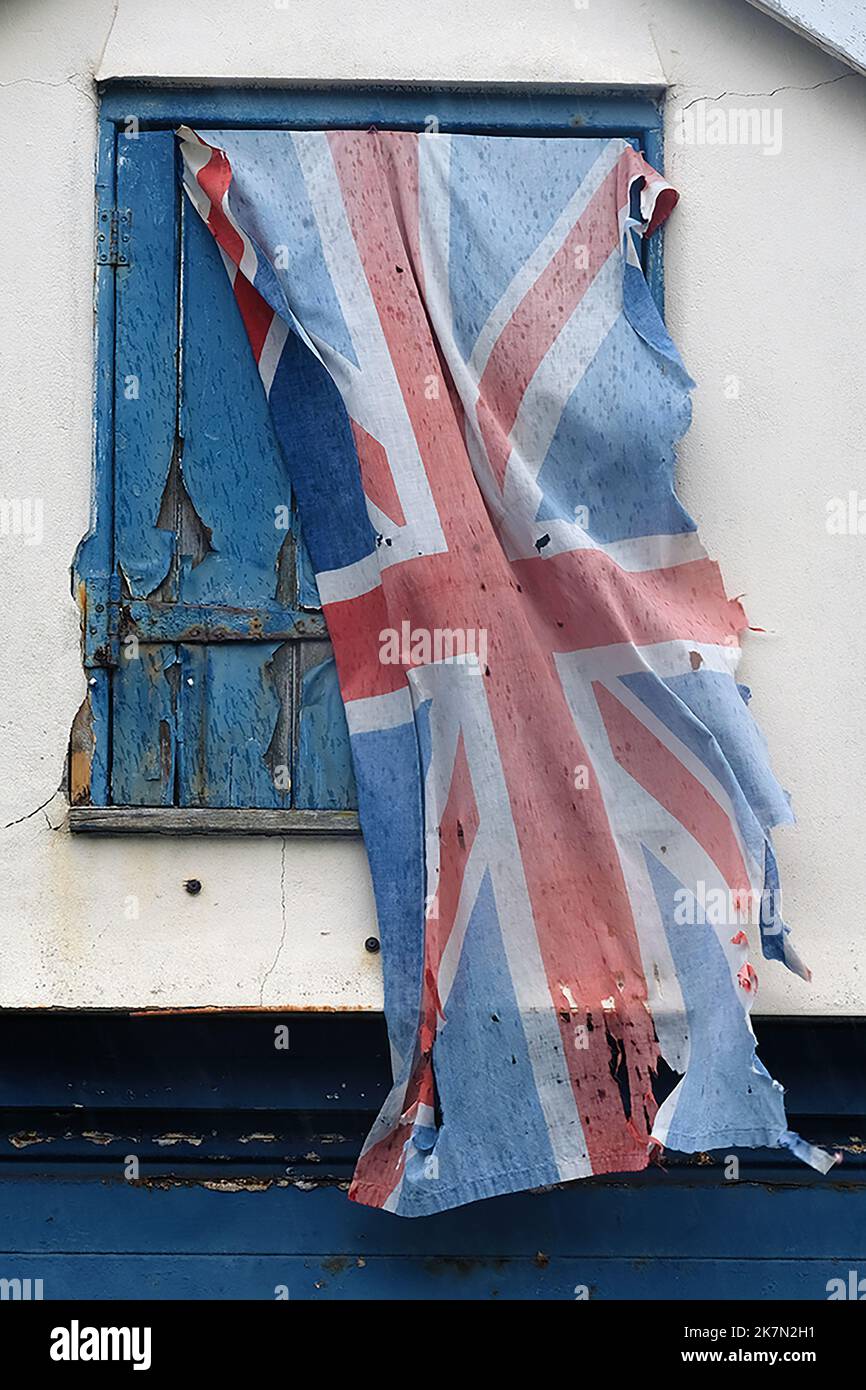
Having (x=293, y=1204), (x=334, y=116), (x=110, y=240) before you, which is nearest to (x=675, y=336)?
(x=334, y=116)

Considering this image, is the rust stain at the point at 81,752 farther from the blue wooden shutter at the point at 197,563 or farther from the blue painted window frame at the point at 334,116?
the blue painted window frame at the point at 334,116

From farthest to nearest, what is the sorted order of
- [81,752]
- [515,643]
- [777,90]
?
[777,90] → [81,752] → [515,643]

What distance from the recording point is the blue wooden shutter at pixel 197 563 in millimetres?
3357

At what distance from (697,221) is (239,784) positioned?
1.86 metres

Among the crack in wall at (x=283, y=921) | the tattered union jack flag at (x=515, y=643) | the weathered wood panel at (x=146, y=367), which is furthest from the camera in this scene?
the weathered wood panel at (x=146, y=367)

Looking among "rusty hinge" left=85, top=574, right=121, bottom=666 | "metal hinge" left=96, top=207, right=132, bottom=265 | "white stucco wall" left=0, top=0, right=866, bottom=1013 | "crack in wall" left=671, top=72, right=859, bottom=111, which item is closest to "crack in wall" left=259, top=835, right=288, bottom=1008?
"white stucco wall" left=0, top=0, right=866, bottom=1013

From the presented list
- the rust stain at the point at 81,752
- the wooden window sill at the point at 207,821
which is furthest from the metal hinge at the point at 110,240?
Answer: the wooden window sill at the point at 207,821

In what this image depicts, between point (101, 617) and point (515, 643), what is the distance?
1.04m

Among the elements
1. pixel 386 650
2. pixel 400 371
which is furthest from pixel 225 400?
pixel 386 650

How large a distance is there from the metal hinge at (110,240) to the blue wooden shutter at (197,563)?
1 centimetres

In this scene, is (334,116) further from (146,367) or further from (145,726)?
(145,726)

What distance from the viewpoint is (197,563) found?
3.39 meters

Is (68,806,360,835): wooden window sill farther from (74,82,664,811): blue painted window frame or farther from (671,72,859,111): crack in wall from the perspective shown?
(671,72,859,111): crack in wall
